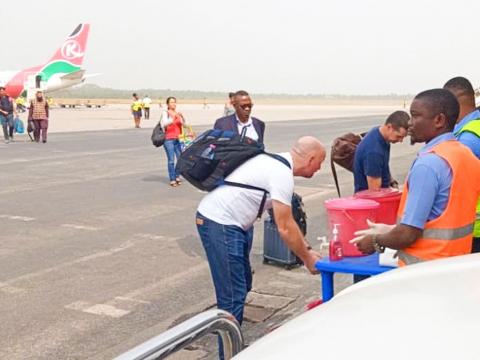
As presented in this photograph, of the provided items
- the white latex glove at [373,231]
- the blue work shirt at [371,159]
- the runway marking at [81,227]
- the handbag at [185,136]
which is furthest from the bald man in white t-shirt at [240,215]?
the handbag at [185,136]

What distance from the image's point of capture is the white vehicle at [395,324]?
1.50 m

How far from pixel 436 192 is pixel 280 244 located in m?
3.57

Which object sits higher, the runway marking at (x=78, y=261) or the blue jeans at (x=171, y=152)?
the blue jeans at (x=171, y=152)

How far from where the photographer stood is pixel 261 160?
3.90 metres

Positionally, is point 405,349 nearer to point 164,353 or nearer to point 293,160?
point 164,353

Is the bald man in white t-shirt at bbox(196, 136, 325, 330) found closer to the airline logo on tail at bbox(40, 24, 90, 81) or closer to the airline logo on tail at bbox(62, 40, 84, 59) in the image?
the airline logo on tail at bbox(40, 24, 90, 81)

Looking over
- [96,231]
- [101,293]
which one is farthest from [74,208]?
A: [101,293]

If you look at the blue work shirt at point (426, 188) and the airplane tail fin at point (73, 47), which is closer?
the blue work shirt at point (426, 188)

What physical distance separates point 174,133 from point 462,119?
8.35 m

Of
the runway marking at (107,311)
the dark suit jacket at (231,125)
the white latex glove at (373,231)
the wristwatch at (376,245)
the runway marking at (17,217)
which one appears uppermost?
the dark suit jacket at (231,125)

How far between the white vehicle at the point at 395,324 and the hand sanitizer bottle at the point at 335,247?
1497 mm

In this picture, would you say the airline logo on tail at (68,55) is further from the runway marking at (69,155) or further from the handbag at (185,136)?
the handbag at (185,136)

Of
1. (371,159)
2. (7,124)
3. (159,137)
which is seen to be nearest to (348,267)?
(371,159)

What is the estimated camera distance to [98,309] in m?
5.39
